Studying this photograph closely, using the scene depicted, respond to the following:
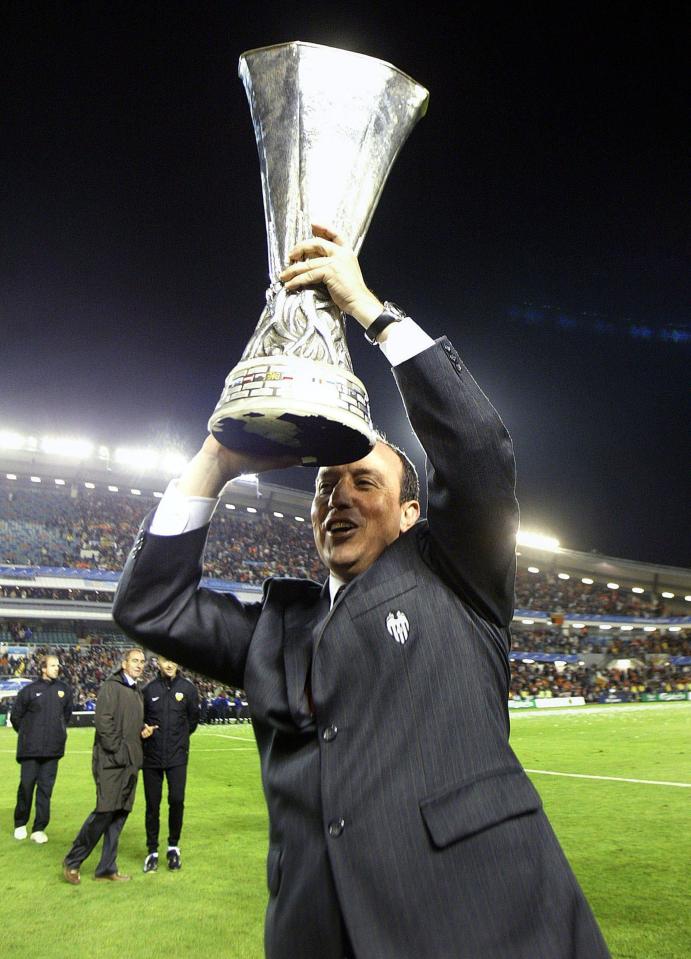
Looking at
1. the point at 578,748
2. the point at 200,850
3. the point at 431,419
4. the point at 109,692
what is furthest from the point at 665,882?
the point at 578,748

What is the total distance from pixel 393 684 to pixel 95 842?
6.68 metres

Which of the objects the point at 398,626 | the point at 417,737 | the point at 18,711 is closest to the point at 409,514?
the point at 398,626

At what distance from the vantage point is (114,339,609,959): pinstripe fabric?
4.69 ft

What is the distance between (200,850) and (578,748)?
11810 millimetres

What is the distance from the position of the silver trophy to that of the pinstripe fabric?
0.25 meters

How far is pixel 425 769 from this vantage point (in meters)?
1.53

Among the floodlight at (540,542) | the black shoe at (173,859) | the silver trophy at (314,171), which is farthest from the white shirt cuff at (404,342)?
the floodlight at (540,542)

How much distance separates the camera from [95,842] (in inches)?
278

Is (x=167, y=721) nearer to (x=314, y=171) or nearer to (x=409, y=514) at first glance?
(x=409, y=514)

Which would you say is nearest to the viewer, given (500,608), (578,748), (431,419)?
(431,419)

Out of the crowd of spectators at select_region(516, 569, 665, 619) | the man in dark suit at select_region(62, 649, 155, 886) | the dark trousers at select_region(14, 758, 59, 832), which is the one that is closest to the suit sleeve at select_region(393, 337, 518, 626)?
the man in dark suit at select_region(62, 649, 155, 886)

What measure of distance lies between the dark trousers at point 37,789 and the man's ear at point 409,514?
858 centimetres

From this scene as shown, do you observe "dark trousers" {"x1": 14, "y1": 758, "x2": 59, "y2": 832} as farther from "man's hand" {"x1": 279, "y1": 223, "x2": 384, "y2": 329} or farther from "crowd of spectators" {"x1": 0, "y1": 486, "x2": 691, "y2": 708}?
"crowd of spectators" {"x1": 0, "y1": 486, "x2": 691, "y2": 708}

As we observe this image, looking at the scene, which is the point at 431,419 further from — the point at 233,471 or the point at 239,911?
the point at 239,911
